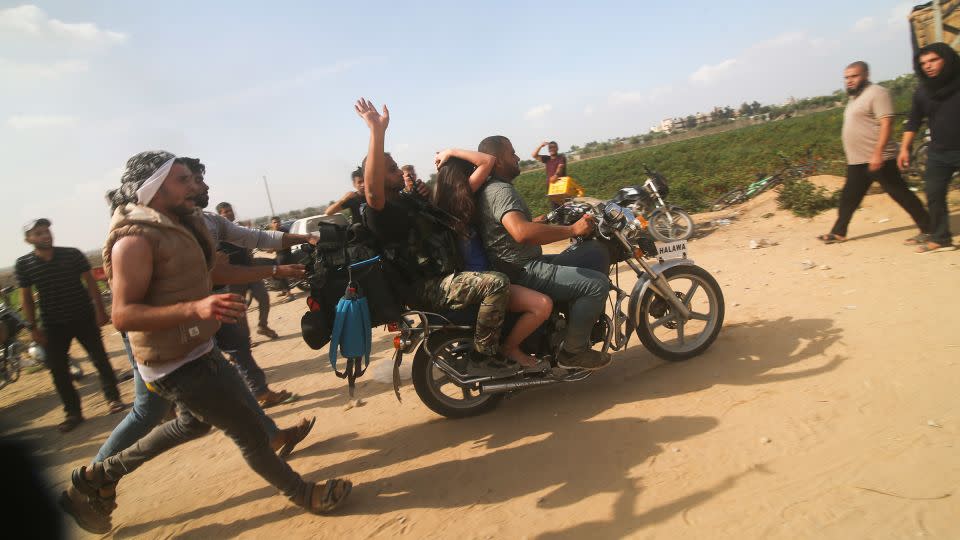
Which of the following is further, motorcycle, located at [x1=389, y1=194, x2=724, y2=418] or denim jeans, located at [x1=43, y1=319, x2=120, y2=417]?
denim jeans, located at [x1=43, y1=319, x2=120, y2=417]

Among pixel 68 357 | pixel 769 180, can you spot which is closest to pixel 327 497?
pixel 68 357

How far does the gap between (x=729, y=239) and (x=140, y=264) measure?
25.6ft

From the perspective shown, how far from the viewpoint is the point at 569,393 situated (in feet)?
12.0

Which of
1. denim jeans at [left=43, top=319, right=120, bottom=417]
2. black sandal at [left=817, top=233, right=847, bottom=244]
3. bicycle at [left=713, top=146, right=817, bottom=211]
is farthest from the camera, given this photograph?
bicycle at [left=713, top=146, right=817, bottom=211]

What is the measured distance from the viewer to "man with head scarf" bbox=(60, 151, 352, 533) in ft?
6.86

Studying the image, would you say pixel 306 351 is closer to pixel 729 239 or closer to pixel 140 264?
pixel 140 264

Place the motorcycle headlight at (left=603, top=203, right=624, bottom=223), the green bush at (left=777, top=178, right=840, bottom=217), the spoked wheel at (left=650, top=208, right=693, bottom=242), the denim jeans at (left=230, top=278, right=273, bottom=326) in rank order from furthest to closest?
1. the spoked wheel at (left=650, top=208, right=693, bottom=242)
2. the green bush at (left=777, top=178, right=840, bottom=217)
3. the denim jeans at (left=230, top=278, right=273, bottom=326)
4. the motorcycle headlight at (left=603, top=203, right=624, bottom=223)

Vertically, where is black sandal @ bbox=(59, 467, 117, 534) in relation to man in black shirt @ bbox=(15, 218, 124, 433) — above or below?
below

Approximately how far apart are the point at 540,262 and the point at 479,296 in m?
0.54

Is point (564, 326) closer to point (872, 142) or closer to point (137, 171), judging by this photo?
point (137, 171)

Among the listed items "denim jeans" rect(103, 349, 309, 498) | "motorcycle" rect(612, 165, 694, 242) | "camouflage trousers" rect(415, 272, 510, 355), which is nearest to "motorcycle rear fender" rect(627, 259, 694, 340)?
"camouflage trousers" rect(415, 272, 510, 355)

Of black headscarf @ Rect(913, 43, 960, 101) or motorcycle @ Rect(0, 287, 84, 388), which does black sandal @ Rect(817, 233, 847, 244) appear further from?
motorcycle @ Rect(0, 287, 84, 388)

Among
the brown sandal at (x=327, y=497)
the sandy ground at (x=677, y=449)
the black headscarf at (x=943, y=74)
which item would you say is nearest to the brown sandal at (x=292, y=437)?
the sandy ground at (x=677, y=449)

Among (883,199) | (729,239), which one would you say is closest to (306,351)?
(729,239)
